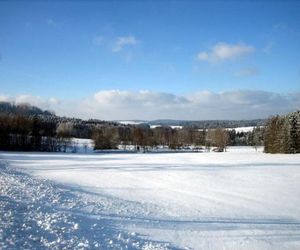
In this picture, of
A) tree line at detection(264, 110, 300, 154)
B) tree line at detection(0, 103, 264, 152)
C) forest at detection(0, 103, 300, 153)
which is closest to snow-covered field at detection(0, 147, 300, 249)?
tree line at detection(264, 110, 300, 154)

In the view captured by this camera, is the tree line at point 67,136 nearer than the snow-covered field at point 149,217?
No

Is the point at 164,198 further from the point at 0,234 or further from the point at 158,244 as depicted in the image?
the point at 0,234

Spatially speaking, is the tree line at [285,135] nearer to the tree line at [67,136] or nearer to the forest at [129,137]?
the forest at [129,137]

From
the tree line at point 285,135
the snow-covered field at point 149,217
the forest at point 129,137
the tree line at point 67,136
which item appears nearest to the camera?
the snow-covered field at point 149,217

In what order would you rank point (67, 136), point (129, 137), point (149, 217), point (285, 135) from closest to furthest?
point (149, 217)
point (285, 135)
point (67, 136)
point (129, 137)

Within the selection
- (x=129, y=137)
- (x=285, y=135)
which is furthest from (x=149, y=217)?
(x=129, y=137)

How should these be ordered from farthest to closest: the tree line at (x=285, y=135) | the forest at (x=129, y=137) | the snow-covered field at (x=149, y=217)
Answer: the forest at (x=129, y=137)
the tree line at (x=285, y=135)
the snow-covered field at (x=149, y=217)

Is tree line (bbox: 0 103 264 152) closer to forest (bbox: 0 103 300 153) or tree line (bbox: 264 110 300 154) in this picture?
forest (bbox: 0 103 300 153)

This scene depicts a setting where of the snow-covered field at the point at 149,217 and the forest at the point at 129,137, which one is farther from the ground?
the forest at the point at 129,137

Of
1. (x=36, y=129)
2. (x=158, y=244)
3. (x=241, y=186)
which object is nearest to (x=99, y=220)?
(x=158, y=244)

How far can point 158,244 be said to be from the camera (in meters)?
12.5

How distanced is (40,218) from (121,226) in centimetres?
337

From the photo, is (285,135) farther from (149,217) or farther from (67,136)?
(67,136)

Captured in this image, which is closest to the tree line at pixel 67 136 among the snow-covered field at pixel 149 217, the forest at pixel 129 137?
the forest at pixel 129 137
